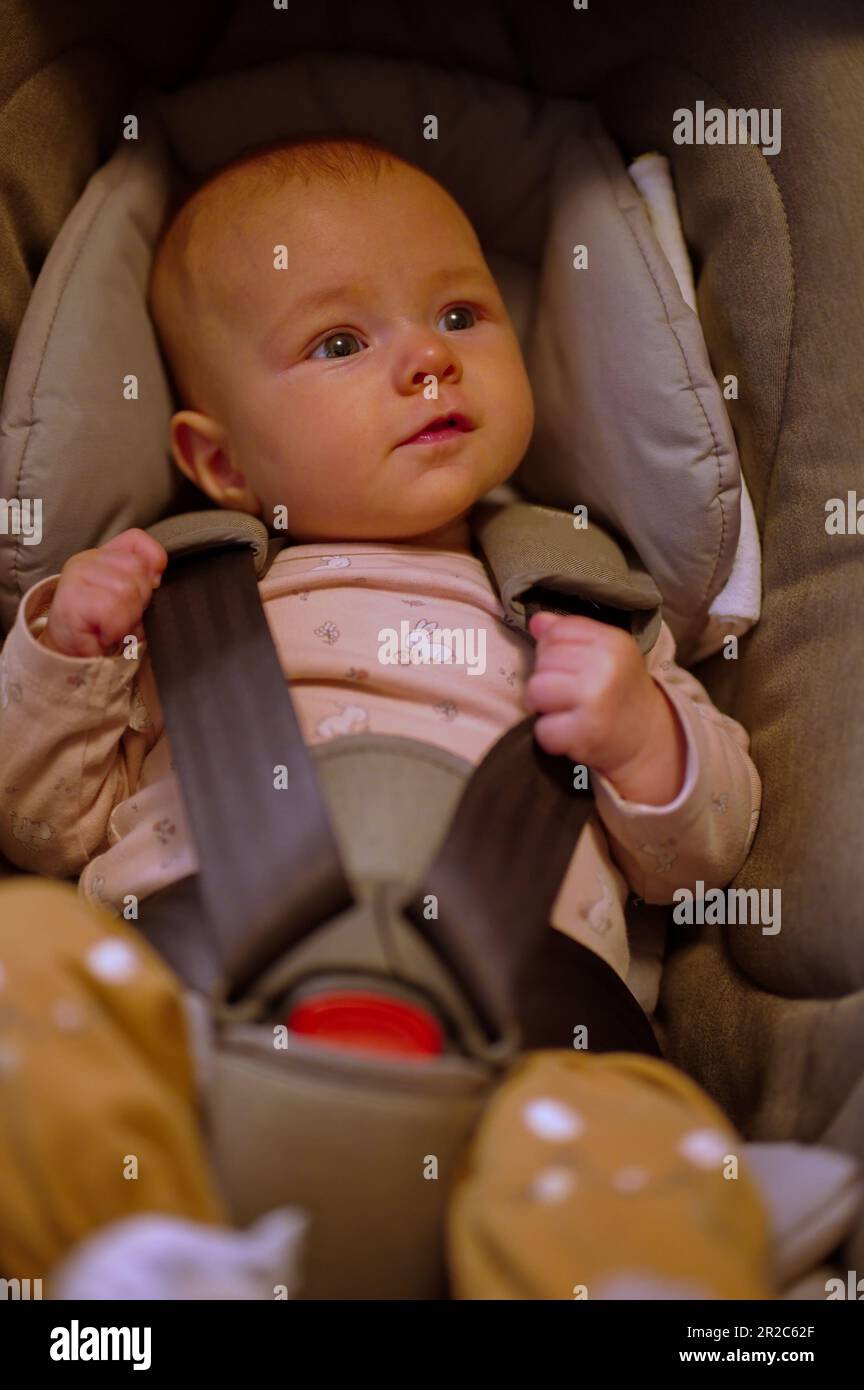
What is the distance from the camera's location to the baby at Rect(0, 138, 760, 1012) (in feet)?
3.63

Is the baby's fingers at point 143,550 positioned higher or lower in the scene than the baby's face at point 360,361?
lower

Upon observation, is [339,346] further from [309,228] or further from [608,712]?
[608,712]

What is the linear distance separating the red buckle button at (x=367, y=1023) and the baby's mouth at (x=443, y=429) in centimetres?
54

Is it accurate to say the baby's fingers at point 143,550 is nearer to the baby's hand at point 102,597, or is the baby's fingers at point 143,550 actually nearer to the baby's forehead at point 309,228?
the baby's hand at point 102,597

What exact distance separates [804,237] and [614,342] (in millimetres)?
202

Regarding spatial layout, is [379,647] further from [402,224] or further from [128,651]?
[402,224]

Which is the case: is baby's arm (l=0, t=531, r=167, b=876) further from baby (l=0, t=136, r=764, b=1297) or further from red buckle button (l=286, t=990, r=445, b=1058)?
red buckle button (l=286, t=990, r=445, b=1058)

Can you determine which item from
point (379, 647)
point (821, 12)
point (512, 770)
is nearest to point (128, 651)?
point (379, 647)

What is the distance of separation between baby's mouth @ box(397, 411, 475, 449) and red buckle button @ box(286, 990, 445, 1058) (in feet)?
1.77

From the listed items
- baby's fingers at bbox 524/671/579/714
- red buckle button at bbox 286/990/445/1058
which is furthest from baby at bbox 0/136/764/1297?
red buckle button at bbox 286/990/445/1058

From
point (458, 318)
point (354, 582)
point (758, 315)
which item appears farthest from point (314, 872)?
point (758, 315)

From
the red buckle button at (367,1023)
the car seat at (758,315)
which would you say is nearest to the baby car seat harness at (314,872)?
the red buckle button at (367,1023)

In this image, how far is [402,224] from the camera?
1.24m

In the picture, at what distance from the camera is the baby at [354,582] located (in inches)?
43.5
